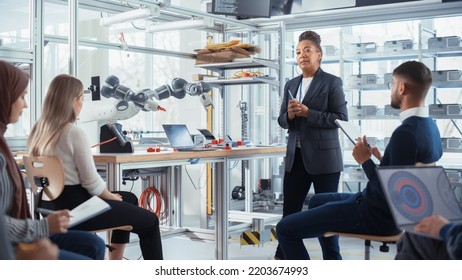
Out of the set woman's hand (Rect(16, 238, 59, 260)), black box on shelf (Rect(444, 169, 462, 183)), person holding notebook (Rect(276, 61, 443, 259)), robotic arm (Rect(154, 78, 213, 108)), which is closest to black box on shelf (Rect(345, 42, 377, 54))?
black box on shelf (Rect(444, 169, 462, 183))

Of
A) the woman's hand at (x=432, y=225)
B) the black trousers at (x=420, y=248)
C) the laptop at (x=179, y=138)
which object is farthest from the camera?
the laptop at (x=179, y=138)

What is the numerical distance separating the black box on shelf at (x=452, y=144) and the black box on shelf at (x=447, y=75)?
0.58 meters

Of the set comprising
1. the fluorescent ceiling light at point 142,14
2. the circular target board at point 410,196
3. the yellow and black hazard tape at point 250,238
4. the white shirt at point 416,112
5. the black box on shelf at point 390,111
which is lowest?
the yellow and black hazard tape at point 250,238

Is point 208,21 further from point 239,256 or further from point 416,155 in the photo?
point 416,155

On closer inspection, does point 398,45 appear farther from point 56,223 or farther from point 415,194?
point 56,223

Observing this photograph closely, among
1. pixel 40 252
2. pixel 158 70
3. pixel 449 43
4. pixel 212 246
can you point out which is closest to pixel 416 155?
pixel 40 252

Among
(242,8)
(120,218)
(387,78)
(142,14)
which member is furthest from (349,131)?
(387,78)

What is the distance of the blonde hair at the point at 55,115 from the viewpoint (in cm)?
278

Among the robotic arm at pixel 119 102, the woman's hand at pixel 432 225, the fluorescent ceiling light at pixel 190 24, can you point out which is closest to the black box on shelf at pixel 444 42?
the fluorescent ceiling light at pixel 190 24

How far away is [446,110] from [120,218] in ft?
12.9

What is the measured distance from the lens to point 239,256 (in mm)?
4641

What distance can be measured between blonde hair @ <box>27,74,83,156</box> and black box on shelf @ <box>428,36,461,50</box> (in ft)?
13.4

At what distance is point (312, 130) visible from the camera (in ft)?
12.1

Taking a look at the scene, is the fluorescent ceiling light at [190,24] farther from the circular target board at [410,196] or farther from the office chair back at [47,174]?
the circular target board at [410,196]
